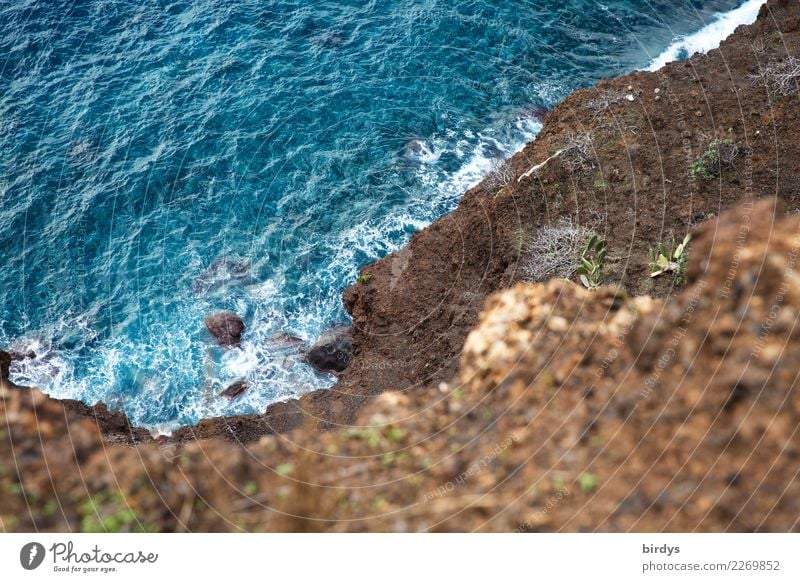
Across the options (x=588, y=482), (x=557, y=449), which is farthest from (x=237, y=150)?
(x=588, y=482)

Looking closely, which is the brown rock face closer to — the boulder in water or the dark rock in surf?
the dark rock in surf

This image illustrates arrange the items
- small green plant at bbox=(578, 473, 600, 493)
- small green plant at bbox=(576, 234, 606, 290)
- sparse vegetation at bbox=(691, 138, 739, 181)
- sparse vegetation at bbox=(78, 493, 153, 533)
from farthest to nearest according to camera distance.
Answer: sparse vegetation at bbox=(691, 138, 739, 181)
small green plant at bbox=(576, 234, 606, 290)
sparse vegetation at bbox=(78, 493, 153, 533)
small green plant at bbox=(578, 473, 600, 493)

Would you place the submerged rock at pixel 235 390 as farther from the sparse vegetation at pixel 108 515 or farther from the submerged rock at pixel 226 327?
the sparse vegetation at pixel 108 515

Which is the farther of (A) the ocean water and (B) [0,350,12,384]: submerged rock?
(A) the ocean water

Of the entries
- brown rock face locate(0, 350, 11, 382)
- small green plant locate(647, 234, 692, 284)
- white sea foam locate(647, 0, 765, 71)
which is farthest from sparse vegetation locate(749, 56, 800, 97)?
brown rock face locate(0, 350, 11, 382)

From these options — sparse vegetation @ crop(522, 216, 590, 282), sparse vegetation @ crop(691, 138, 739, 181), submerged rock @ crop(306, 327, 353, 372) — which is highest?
sparse vegetation @ crop(691, 138, 739, 181)

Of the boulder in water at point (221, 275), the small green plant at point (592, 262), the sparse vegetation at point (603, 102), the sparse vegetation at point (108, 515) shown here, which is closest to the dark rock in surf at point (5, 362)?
the boulder in water at point (221, 275)
